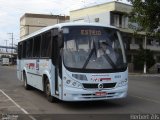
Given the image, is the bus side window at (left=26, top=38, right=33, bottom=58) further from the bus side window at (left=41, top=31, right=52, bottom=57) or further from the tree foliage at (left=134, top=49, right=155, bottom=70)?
the tree foliage at (left=134, top=49, right=155, bottom=70)

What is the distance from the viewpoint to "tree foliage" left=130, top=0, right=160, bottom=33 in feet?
91.6

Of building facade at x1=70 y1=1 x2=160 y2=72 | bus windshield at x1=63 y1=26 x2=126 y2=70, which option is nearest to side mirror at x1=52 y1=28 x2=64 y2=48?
bus windshield at x1=63 y1=26 x2=126 y2=70

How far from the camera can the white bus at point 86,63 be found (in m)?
12.8

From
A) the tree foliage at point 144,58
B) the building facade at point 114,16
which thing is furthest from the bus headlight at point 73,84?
the building facade at point 114,16

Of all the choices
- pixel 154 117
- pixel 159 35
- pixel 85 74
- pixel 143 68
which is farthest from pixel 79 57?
A: pixel 143 68

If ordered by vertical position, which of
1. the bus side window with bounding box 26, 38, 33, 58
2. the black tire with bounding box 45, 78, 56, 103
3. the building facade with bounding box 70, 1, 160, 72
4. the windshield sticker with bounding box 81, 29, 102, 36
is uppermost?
the building facade with bounding box 70, 1, 160, 72

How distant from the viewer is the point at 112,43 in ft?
44.3

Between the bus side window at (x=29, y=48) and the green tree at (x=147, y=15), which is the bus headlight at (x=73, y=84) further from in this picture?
the green tree at (x=147, y=15)

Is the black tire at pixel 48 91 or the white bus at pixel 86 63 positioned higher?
the white bus at pixel 86 63

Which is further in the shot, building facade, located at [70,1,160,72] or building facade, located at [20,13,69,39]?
building facade, located at [20,13,69,39]

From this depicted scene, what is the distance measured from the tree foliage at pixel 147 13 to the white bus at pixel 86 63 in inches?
583

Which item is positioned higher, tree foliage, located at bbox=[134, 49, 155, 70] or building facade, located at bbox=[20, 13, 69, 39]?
building facade, located at bbox=[20, 13, 69, 39]

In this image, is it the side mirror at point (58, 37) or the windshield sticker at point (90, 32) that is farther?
the windshield sticker at point (90, 32)

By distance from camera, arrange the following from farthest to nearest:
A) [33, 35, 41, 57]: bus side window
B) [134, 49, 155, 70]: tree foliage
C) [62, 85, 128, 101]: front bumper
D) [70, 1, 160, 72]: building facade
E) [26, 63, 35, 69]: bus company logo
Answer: [70, 1, 160, 72]: building facade → [134, 49, 155, 70]: tree foliage → [26, 63, 35, 69]: bus company logo → [33, 35, 41, 57]: bus side window → [62, 85, 128, 101]: front bumper
